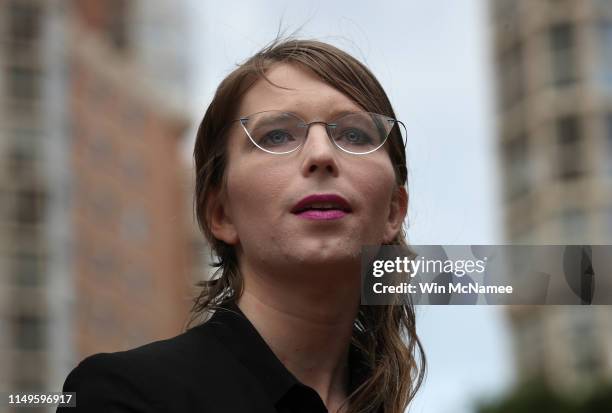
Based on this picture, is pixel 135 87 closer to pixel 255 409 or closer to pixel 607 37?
pixel 607 37

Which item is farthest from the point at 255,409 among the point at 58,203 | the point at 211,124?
the point at 58,203

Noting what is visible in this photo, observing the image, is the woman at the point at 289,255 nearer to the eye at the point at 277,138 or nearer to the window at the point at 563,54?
the eye at the point at 277,138

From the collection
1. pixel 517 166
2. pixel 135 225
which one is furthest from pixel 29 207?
pixel 135 225

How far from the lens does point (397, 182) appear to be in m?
4.14

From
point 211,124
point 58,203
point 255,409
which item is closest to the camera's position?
point 255,409

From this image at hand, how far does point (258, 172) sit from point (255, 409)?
554mm

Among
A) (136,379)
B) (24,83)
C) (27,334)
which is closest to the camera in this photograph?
(136,379)

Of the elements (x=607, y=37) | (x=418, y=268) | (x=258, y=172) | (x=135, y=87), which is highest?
(x=135, y=87)

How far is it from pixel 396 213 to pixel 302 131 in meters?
0.40

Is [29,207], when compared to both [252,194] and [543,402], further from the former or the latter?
[252,194]

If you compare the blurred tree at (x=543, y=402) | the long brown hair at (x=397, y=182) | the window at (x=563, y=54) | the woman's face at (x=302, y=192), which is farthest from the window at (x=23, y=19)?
the woman's face at (x=302, y=192)

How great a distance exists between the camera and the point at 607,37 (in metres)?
47.1

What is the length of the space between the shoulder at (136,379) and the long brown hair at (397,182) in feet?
1.34

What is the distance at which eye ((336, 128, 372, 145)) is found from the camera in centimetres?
389
